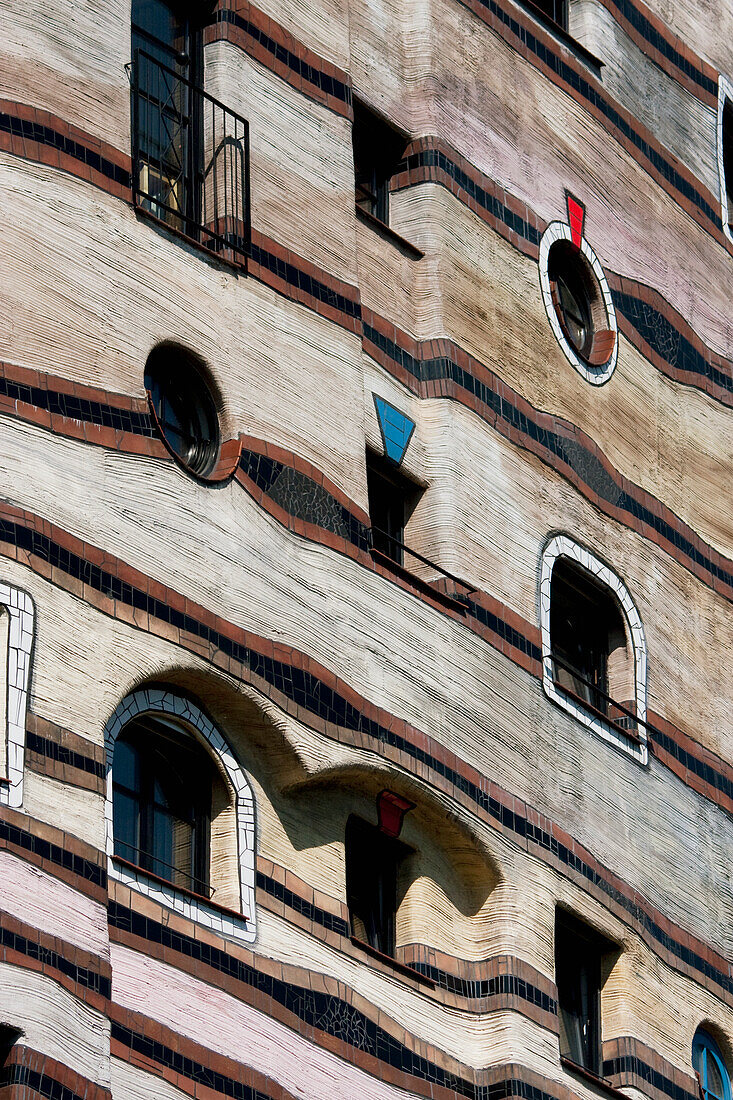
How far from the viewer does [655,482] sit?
61.9 feet

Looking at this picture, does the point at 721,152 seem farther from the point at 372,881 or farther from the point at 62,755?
the point at 62,755

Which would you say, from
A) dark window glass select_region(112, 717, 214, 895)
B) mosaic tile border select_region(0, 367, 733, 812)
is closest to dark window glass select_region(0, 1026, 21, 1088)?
dark window glass select_region(112, 717, 214, 895)

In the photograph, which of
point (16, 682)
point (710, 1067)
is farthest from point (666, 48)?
point (16, 682)

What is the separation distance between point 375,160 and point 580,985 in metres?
4.98

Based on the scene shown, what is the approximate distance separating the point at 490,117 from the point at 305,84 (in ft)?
6.81

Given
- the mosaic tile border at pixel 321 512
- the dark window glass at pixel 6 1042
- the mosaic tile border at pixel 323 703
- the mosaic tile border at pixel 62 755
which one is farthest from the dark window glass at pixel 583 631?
the dark window glass at pixel 6 1042

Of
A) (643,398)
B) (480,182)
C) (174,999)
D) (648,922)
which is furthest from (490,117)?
(174,999)

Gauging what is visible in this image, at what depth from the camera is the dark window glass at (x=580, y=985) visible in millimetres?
16750

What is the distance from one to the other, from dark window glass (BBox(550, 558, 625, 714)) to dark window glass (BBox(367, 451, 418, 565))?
117cm

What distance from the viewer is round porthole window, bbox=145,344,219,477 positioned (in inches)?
594

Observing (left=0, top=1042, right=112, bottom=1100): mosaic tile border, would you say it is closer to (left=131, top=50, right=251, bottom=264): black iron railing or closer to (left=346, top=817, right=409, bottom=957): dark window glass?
(left=346, top=817, right=409, bottom=957): dark window glass

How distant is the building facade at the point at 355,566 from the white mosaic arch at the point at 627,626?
4 centimetres

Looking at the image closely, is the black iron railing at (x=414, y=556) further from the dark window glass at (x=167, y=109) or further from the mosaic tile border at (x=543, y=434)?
the dark window glass at (x=167, y=109)

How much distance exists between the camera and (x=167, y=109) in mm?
15938
